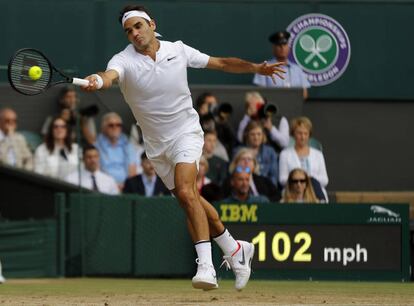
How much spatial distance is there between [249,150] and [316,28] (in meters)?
3.48

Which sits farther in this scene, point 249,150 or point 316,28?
point 316,28

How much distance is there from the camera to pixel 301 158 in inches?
583

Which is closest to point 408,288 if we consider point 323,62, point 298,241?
point 298,241

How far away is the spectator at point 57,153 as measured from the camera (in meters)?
14.5

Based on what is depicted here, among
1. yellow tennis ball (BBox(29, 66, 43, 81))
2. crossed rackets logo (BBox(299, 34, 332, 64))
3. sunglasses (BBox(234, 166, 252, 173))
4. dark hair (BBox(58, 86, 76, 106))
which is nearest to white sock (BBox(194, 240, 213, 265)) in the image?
yellow tennis ball (BBox(29, 66, 43, 81))

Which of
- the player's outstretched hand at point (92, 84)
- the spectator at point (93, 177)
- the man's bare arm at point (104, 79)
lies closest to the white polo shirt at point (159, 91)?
the man's bare arm at point (104, 79)

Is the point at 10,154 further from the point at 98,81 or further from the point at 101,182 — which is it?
the point at 98,81

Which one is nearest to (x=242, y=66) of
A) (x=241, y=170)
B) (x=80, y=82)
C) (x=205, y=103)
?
(x=80, y=82)

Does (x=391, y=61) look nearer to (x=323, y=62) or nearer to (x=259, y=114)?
(x=323, y=62)

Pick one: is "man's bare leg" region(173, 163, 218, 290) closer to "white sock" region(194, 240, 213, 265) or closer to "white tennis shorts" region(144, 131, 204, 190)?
"white sock" region(194, 240, 213, 265)

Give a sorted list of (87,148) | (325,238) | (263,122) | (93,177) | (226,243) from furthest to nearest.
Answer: (263,122) → (93,177) → (87,148) → (325,238) → (226,243)

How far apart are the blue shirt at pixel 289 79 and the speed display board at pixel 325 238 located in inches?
117

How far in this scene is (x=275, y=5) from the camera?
1758cm

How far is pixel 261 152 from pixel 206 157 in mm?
626
